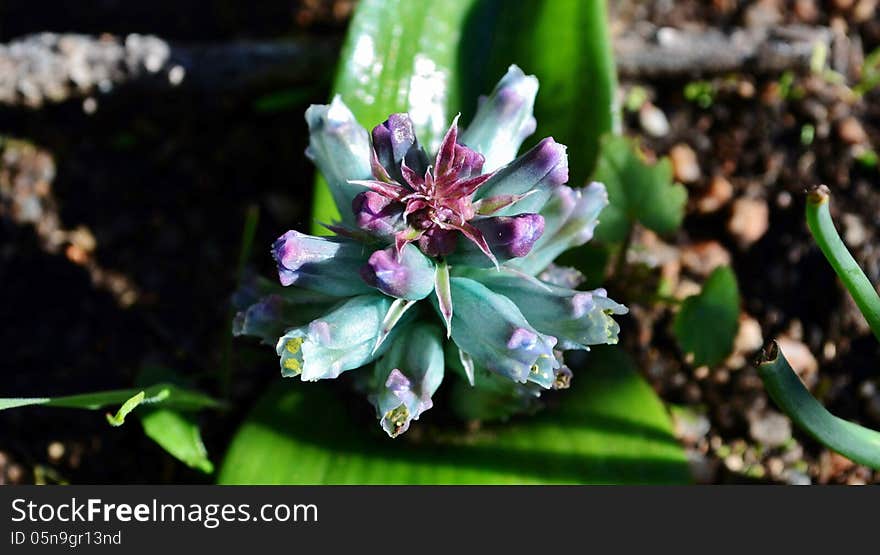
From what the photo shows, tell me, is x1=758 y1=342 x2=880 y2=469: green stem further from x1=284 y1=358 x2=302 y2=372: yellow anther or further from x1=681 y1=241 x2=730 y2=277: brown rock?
x1=681 y1=241 x2=730 y2=277: brown rock

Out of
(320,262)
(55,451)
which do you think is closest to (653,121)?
(320,262)

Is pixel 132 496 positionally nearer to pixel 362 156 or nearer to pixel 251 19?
pixel 362 156

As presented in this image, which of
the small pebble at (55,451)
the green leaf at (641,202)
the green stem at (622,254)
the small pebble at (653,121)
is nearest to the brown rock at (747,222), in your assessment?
the small pebble at (653,121)

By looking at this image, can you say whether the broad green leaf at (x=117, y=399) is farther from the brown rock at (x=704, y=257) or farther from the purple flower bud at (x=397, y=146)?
the brown rock at (x=704, y=257)

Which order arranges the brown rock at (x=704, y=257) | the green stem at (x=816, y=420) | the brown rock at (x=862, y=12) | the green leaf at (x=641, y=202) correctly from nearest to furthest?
the green stem at (x=816, y=420)
the green leaf at (x=641, y=202)
the brown rock at (x=704, y=257)
the brown rock at (x=862, y=12)

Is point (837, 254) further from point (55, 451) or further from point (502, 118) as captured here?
point (55, 451)

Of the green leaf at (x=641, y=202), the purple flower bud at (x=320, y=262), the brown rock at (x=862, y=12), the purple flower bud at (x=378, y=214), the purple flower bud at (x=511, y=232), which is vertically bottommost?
the green leaf at (x=641, y=202)

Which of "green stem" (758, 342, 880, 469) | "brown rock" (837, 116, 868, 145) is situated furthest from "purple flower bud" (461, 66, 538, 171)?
"brown rock" (837, 116, 868, 145)
